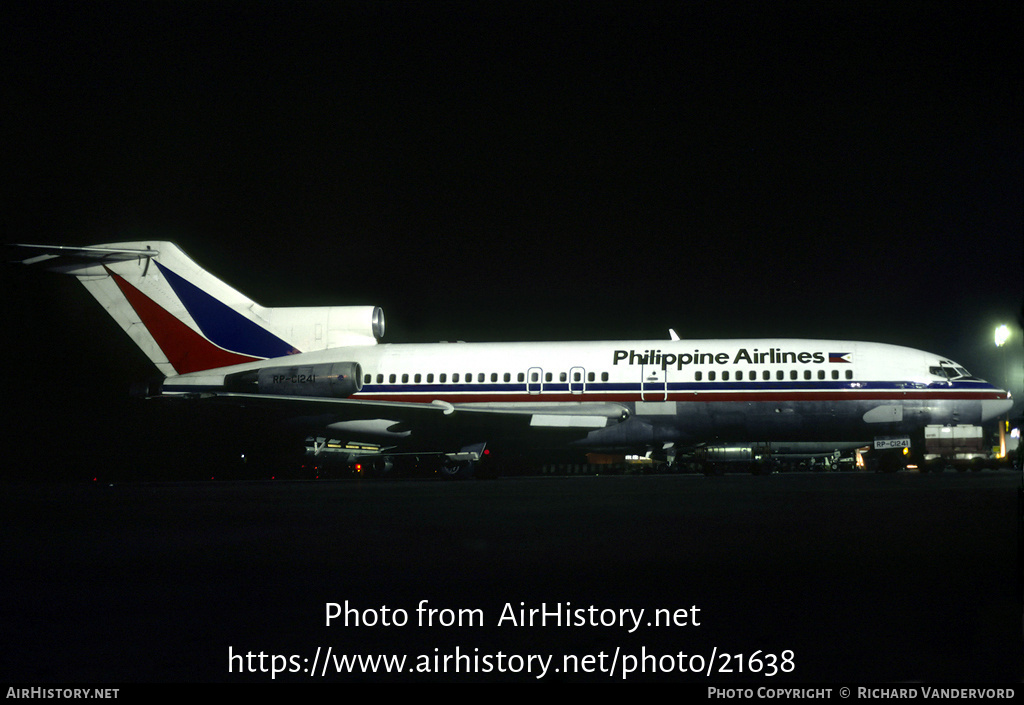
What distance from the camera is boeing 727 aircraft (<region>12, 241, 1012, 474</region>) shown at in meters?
27.0

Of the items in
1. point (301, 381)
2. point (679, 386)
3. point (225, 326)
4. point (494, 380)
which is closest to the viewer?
point (679, 386)

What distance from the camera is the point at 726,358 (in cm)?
2758

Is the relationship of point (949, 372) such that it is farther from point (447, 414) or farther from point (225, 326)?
point (225, 326)

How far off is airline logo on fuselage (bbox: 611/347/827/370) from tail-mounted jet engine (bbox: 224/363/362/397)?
830 centimetres

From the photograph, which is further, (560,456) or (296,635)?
(560,456)

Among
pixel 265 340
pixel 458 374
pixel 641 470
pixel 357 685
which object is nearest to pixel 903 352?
pixel 458 374

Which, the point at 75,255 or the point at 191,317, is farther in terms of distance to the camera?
the point at 191,317

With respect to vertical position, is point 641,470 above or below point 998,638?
above

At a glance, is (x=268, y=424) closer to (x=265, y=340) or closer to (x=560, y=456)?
(x=265, y=340)

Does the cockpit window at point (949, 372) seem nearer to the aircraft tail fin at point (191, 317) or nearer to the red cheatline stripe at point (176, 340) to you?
the aircraft tail fin at point (191, 317)

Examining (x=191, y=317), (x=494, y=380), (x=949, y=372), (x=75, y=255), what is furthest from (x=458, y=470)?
(x=949, y=372)

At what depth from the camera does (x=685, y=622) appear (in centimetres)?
579

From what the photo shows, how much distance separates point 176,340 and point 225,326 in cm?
172

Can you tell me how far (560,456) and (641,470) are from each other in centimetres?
1261
